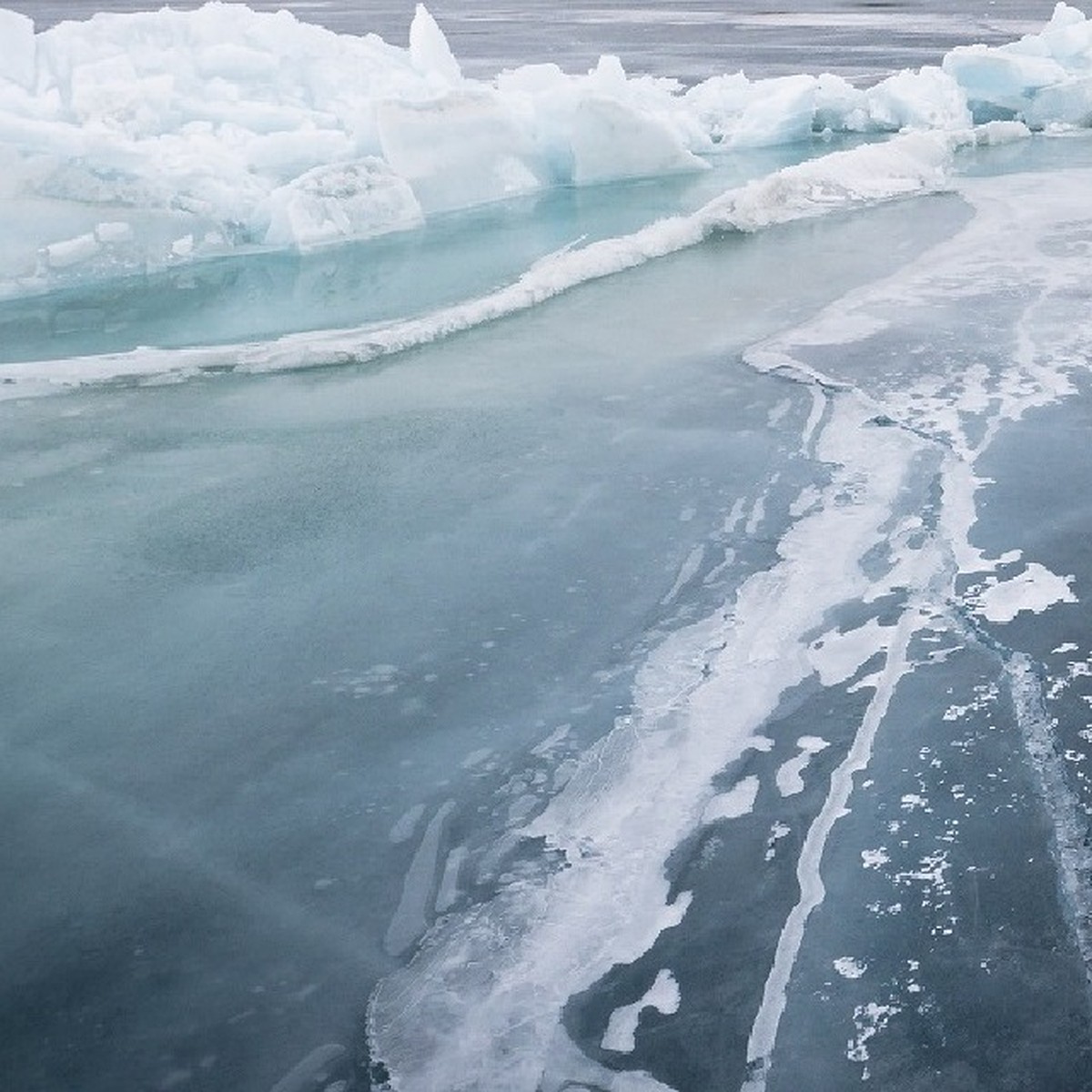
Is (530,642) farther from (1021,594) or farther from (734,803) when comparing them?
(1021,594)

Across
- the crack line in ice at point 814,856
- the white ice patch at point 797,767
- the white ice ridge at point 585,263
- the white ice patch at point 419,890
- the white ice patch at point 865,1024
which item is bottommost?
the white ice ridge at point 585,263

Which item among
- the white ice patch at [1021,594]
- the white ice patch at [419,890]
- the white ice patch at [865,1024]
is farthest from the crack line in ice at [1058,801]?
the white ice patch at [419,890]

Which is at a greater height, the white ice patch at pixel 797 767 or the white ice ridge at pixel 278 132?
the white ice ridge at pixel 278 132

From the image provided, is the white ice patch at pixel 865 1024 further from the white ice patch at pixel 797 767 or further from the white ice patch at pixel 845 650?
the white ice patch at pixel 845 650

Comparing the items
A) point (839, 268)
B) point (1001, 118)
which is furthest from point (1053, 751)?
point (1001, 118)

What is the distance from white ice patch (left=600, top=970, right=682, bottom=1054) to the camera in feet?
7.72

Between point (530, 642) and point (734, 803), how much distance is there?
0.87 m

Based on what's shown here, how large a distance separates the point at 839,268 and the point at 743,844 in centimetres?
544

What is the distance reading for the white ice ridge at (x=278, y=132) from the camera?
8.09 meters

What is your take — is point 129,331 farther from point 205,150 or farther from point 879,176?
point 879,176

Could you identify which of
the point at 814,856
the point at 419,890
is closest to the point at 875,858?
the point at 814,856

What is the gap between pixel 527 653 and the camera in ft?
11.9

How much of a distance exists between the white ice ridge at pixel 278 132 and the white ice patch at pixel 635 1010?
6.45 m

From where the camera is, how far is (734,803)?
9.82 feet
